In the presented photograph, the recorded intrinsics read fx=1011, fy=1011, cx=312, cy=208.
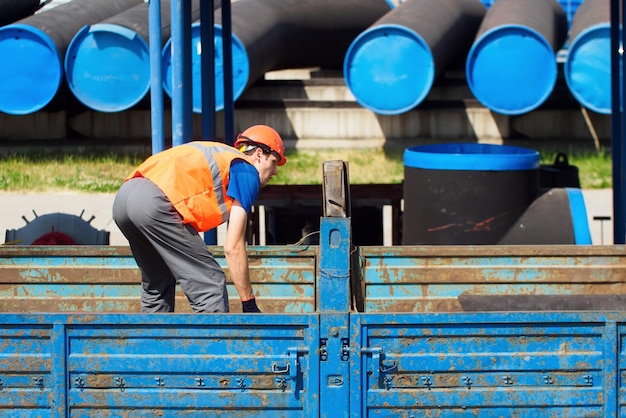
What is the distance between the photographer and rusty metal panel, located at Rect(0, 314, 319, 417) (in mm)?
3855

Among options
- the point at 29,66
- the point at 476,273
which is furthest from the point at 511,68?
the point at 476,273

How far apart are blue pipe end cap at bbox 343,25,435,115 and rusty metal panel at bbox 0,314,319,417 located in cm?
1015

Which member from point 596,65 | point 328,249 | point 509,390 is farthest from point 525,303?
point 596,65

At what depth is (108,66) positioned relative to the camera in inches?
533

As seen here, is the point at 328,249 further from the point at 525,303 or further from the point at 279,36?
the point at 279,36

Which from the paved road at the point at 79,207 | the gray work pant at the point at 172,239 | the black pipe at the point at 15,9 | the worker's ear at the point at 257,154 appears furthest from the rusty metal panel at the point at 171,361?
the black pipe at the point at 15,9

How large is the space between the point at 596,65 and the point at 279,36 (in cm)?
458

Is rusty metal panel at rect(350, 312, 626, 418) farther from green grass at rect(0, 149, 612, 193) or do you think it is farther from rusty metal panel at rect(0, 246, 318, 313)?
green grass at rect(0, 149, 612, 193)

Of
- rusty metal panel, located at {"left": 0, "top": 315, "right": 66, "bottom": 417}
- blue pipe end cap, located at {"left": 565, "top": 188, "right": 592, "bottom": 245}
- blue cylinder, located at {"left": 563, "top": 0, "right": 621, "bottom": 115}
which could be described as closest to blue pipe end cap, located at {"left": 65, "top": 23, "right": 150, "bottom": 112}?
blue cylinder, located at {"left": 563, "top": 0, "right": 621, "bottom": 115}

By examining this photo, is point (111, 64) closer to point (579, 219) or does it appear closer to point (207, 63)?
point (207, 63)

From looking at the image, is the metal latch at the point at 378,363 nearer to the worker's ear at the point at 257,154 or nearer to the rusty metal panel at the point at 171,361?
the rusty metal panel at the point at 171,361

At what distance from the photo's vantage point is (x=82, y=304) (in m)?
5.60

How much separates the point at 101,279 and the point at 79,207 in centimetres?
702

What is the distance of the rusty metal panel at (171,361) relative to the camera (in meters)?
Result: 3.86
